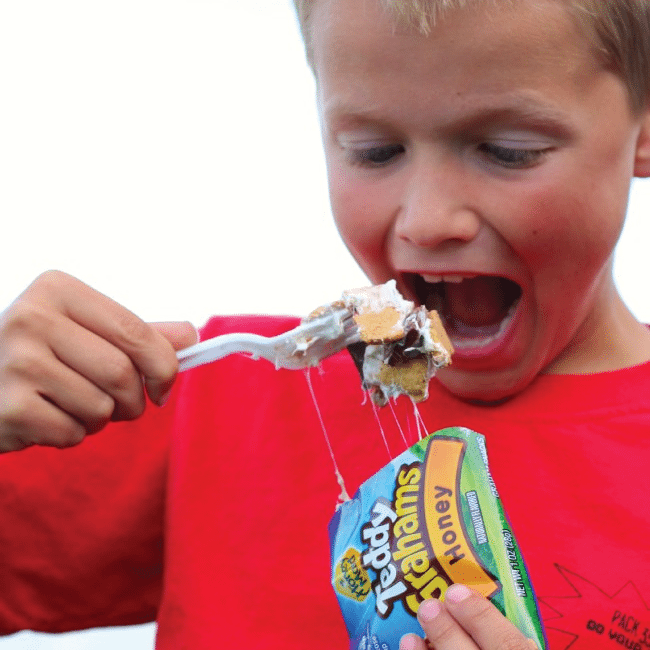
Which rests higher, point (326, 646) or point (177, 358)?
point (177, 358)

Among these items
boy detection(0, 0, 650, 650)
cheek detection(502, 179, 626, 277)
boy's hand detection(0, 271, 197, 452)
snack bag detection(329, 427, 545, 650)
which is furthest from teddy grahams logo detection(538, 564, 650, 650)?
boy's hand detection(0, 271, 197, 452)

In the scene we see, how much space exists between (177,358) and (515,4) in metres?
0.45

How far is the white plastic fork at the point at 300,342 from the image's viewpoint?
0.81m

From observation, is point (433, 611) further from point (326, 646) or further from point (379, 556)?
point (326, 646)

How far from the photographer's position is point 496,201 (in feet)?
2.80

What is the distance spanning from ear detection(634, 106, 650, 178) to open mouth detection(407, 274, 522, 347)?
0.61ft

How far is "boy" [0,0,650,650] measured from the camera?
81 cm

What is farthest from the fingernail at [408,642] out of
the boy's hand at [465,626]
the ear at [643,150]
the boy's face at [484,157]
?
the ear at [643,150]

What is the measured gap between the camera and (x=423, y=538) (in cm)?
64

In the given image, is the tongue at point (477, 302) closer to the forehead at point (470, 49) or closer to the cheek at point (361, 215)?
the cheek at point (361, 215)

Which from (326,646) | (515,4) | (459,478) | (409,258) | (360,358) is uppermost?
(515,4)

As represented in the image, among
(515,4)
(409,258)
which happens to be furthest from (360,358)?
(515,4)

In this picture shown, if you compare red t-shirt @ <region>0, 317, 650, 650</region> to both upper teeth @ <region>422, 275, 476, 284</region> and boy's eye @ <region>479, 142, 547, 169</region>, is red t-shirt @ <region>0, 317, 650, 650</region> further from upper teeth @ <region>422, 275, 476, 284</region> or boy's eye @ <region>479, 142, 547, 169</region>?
boy's eye @ <region>479, 142, 547, 169</region>

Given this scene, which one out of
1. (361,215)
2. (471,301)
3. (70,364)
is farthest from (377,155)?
(70,364)
